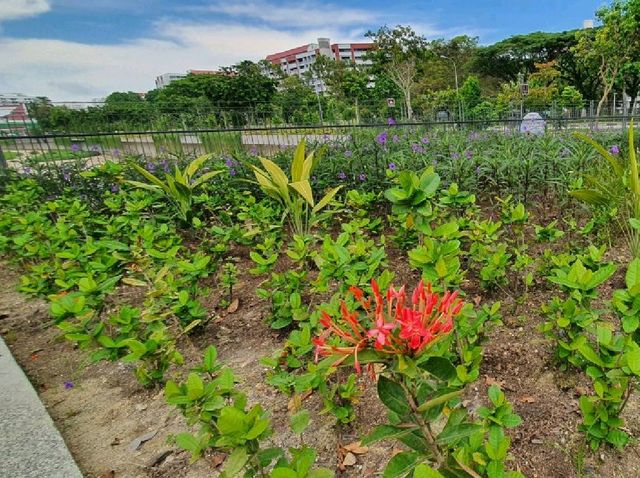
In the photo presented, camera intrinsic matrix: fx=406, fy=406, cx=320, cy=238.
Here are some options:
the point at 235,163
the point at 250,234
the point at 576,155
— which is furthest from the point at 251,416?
the point at 235,163

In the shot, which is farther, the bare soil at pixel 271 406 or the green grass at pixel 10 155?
the green grass at pixel 10 155

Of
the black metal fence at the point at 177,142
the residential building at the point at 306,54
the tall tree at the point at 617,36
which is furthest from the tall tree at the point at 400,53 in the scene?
the residential building at the point at 306,54

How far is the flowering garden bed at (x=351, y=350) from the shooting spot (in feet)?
2.38

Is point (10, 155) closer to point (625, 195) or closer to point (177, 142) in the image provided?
point (177, 142)

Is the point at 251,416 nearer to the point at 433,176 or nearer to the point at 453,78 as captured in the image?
the point at 433,176

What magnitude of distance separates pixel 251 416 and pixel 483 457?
500 millimetres

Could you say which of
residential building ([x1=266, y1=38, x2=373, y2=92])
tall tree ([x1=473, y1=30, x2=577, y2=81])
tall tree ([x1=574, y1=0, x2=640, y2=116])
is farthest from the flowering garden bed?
residential building ([x1=266, y1=38, x2=373, y2=92])

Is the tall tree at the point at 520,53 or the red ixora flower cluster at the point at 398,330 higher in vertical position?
the tall tree at the point at 520,53

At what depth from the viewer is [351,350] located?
577 millimetres

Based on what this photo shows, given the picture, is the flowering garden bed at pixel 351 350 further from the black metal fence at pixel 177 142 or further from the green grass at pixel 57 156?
the green grass at pixel 57 156

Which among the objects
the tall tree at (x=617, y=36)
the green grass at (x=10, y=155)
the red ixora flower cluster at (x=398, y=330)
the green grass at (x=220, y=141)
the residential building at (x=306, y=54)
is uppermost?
the residential building at (x=306, y=54)

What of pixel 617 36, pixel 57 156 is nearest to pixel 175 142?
pixel 57 156

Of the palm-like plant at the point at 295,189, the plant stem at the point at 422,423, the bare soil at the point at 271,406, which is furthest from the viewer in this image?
the palm-like plant at the point at 295,189

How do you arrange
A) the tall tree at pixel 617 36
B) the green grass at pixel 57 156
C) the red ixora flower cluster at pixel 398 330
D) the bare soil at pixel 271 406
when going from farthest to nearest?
the tall tree at pixel 617 36 < the green grass at pixel 57 156 < the bare soil at pixel 271 406 < the red ixora flower cluster at pixel 398 330
